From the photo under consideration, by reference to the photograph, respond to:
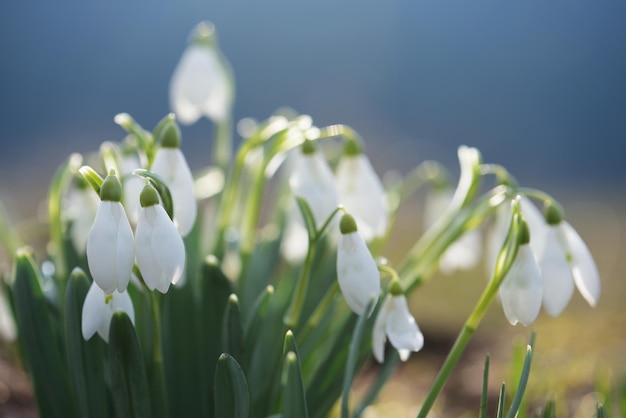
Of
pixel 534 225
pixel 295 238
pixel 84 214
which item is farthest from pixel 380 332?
pixel 84 214

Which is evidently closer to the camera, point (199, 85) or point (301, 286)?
point (301, 286)

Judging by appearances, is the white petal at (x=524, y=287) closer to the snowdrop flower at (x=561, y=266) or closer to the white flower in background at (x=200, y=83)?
the snowdrop flower at (x=561, y=266)

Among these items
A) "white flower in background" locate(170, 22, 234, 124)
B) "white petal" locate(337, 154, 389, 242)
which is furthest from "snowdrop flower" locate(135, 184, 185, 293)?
"white flower in background" locate(170, 22, 234, 124)

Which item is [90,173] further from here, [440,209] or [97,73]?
[97,73]

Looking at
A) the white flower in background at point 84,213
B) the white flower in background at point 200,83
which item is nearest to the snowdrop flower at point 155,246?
the white flower in background at point 84,213

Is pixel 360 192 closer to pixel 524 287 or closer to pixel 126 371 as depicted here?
pixel 524 287
